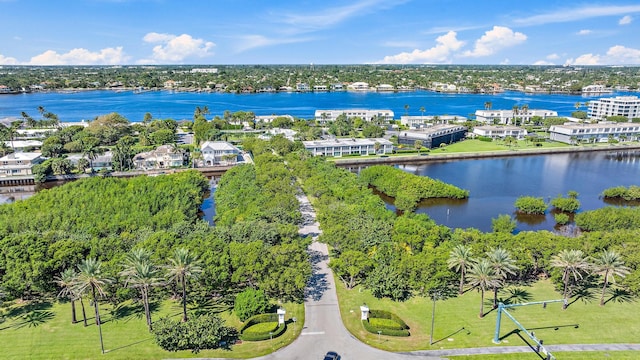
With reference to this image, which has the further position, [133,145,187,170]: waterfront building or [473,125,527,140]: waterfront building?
[473,125,527,140]: waterfront building

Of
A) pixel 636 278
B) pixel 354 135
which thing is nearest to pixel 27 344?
pixel 636 278

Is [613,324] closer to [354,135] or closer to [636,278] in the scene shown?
[636,278]

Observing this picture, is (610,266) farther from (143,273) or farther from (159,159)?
(159,159)

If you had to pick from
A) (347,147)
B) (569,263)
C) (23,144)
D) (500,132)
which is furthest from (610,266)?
(23,144)

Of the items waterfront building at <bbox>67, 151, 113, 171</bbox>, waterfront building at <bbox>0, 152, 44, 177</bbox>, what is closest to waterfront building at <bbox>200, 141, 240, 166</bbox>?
waterfront building at <bbox>67, 151, 113, 171</bbox>

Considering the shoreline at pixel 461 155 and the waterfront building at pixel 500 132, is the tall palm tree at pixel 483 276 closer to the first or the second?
the shoreline at pixel 461 155

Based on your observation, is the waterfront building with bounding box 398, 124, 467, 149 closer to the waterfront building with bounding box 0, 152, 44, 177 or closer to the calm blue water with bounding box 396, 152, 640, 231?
the calm blue water with bounding box 396, 152, 640, 231
